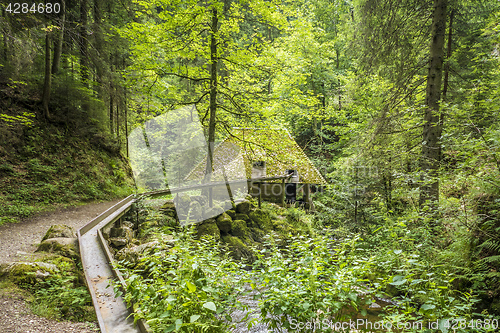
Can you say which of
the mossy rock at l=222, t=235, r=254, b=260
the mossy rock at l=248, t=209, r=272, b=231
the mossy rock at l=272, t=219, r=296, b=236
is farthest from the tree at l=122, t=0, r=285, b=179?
the mossy rock at l=272, t=219, r=296, b=236

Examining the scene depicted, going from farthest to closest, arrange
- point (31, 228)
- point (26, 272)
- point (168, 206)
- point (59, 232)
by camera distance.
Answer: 1. point (168, 206)
2. point (31, 228)
3. point (59, 232)
4. point (26, 272)

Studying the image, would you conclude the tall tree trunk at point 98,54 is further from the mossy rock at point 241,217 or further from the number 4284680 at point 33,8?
the mossy rock at point 241,217

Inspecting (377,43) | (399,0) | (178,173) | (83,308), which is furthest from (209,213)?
(178,173)

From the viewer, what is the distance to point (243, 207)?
33.4 feet

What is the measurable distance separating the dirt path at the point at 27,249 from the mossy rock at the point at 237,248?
182 inches

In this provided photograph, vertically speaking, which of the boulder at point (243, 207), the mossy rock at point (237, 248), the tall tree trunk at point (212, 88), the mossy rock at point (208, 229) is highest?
the tall tree trunk at point (212, 88)

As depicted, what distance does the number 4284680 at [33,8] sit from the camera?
617cm

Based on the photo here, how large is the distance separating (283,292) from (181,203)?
24.2 feet

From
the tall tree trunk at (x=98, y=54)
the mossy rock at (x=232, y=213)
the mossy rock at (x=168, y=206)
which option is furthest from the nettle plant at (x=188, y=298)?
the tall tree trunk at (x=98, y=54)

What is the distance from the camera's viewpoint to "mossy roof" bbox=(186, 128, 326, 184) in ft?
25.6

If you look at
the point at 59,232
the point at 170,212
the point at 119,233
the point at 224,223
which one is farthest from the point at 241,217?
the point at 59,232

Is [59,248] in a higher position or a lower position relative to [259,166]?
lower

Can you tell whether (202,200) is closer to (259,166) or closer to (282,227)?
(282,227)

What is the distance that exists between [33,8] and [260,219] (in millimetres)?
10136
